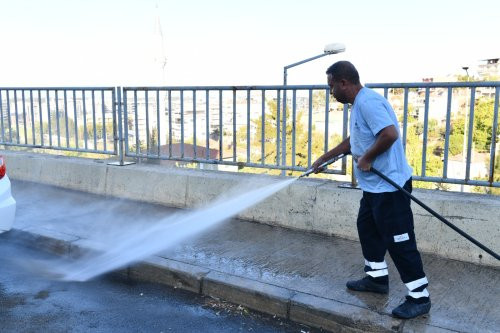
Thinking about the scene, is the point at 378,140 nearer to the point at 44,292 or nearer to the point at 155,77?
the point at 44,292

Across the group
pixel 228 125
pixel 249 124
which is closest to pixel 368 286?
pixel 249 124

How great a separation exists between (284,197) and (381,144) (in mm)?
2481

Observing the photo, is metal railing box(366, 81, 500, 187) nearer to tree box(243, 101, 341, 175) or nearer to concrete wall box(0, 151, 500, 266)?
concrete wall box(0, 151, 500, 266)

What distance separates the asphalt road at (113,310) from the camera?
3650mm

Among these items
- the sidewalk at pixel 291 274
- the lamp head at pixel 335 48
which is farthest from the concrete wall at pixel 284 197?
the lamp head at pixel 335 48

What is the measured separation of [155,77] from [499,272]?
3197 cm

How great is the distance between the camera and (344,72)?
3521 millimetres

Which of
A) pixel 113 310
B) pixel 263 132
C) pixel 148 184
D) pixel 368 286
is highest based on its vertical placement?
pixel 263 132

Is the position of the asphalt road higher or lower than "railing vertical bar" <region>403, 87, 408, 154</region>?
lower

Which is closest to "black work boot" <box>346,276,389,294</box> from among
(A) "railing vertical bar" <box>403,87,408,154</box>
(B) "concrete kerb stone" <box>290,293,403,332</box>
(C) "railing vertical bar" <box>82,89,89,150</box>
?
(B) "concrete kerb stone" <box>290,293,403,332</box>

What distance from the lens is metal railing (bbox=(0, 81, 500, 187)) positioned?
4.74 meters

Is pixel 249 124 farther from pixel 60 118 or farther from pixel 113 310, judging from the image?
pixel 60 118

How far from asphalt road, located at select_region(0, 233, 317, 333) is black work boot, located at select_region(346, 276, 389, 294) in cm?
55

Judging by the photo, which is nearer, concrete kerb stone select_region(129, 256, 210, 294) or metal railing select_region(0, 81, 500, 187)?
concrete kerb stone select_region(129, 256, 210, 294)
